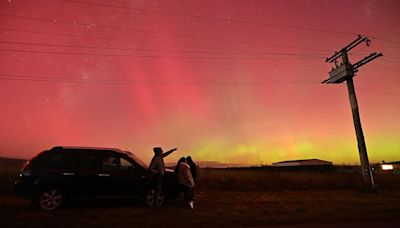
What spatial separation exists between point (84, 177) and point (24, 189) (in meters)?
1.66

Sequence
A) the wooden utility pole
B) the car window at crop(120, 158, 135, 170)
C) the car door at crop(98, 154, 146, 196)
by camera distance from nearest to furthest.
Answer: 1. the car door at crop(98, 154, 146, 196)
2. the car window at crop(120, 158, 135, 170)
3. the wooden utility pole

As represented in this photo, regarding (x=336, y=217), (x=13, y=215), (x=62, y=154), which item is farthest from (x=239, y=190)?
(x=13, y=215)

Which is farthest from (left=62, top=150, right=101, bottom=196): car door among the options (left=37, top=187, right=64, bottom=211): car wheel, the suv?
(left=37, top=187, right=64, bottom=211): car wheel

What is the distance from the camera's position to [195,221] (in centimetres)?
673

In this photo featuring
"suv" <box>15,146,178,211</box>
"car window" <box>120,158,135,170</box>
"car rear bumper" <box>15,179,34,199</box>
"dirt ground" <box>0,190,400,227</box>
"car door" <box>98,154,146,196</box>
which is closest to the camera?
"dirt ground" <box>0,190,400,227</box>

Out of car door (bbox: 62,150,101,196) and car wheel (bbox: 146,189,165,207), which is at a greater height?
car door (bbox: 62,150,101,196)

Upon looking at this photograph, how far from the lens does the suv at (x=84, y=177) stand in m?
7.86

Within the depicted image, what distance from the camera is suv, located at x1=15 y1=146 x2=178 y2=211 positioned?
7.86 metres

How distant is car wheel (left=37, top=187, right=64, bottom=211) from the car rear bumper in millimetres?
289

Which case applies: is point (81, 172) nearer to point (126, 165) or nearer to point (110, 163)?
point (110, 163)

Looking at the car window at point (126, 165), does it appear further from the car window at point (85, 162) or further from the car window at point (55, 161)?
the car window at point (55, 161)

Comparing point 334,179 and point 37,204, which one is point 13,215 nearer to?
point 37,204

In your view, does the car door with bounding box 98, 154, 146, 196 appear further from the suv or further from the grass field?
the grass field

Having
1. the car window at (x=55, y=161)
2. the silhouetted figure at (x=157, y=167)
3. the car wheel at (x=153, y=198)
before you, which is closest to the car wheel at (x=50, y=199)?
the car window at (x=55, y=161)
